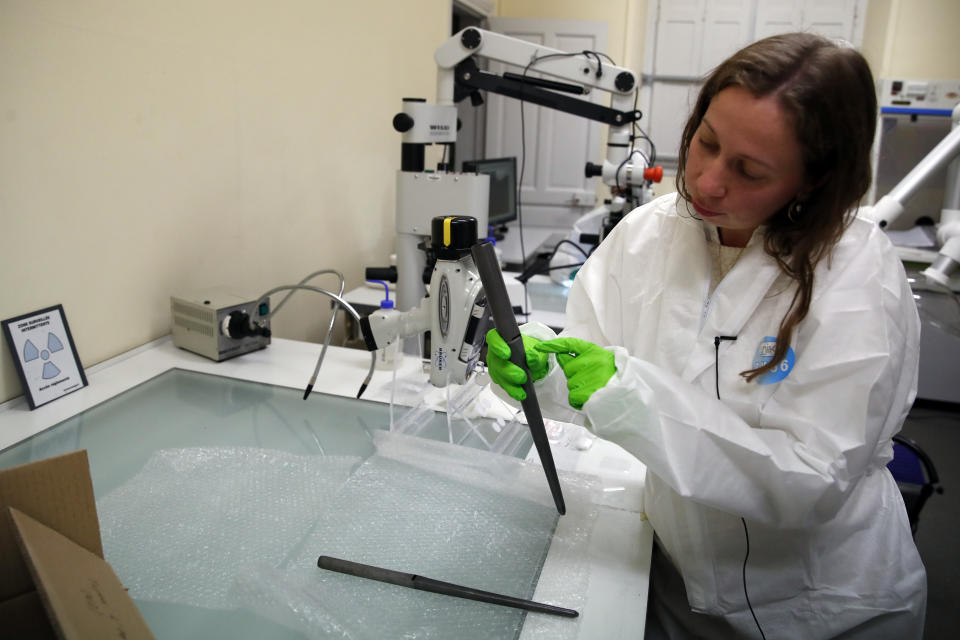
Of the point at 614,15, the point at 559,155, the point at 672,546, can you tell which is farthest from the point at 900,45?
the point at 672,546

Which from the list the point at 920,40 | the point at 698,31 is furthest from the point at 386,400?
the point at 920,40

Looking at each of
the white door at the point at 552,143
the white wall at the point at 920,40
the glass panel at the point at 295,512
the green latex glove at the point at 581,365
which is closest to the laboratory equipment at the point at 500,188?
the white door at the point at 552,143

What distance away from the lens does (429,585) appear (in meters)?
0.80

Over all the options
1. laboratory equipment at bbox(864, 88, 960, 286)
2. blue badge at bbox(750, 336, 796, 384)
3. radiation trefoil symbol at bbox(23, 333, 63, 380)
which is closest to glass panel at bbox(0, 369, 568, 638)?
radiation trefoil symbol at bbox(23, 333, 63, 380)

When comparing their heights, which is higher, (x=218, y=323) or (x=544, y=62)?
(x=544, y=62)

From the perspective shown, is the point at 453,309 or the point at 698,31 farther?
the point at 698,31

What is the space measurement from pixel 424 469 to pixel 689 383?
0.44 m

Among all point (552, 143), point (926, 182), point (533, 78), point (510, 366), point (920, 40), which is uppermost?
point (920, 40)

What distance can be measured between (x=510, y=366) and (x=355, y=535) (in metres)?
0.31

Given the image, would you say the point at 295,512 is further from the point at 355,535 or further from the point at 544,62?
the point at 544,62

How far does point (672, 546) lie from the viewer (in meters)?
0.95

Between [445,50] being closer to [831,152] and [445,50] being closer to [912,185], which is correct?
[831,152]

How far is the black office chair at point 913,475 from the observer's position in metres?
1.44

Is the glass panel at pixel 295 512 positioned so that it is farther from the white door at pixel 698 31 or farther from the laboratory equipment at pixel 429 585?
the white door at pixel 698 31
